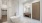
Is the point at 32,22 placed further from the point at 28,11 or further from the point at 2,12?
the point at 2,12

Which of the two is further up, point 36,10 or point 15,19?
point 36,10

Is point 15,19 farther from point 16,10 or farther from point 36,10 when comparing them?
point 36,10

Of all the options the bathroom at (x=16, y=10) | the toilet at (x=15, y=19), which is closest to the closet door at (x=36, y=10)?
the bathroom at (x=16, y=10)

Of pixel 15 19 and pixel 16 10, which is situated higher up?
pixel 16 10

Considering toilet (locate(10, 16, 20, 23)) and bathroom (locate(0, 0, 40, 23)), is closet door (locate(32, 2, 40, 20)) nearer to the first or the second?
bathroom (locate(0, 0, 40, 23))

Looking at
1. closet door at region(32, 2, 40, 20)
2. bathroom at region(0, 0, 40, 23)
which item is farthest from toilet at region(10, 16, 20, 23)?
closet door at region(32, 2, 40, 20)

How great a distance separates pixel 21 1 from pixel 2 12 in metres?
0.31

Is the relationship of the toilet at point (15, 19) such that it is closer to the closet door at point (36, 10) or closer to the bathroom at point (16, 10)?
the bathroom at point (16, 10)

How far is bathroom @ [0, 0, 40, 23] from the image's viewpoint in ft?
2.54

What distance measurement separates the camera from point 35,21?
28.3 inches

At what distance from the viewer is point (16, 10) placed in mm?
792

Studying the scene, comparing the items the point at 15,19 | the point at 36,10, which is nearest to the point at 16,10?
the point at 15,19

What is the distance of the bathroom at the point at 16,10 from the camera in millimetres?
774

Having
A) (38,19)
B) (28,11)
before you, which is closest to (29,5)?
(28,11)
